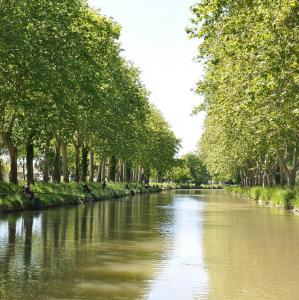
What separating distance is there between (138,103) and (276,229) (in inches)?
1668

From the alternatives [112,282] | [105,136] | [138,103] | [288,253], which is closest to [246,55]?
[288,253]

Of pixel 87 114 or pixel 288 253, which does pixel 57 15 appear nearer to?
pixel 87 114

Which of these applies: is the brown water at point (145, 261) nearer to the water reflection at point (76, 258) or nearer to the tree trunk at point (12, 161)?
the water reflection at point (76, 258)

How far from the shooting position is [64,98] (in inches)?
1453

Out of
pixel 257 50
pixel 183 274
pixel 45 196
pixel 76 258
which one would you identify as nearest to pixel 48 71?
pixel 45 196

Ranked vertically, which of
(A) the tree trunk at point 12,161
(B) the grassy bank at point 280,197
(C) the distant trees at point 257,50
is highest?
(C) the distant trees at point 257,50

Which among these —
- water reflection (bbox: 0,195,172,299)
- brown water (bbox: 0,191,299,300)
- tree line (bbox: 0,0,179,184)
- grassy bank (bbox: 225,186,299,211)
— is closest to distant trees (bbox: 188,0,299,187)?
brown water (bbox: 0,191,299,300)

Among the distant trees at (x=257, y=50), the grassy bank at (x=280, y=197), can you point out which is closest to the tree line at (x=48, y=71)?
the distant trees at (x=257, y=50)

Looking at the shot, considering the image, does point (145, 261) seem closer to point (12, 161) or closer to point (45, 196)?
point (45, 196)

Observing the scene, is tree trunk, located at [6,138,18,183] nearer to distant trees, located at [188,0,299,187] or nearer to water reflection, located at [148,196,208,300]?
distant trees, located at [188,0,299,187]

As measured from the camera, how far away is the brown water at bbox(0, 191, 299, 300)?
12430mm

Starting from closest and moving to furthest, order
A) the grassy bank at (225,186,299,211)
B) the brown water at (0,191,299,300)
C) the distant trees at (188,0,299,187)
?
1. the brown water at (0,191,299,300)
2. the distant trees at (188,0,299,187)
3. the grassy bank at (225,186,299,211)

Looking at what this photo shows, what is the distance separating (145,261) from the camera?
16516mm

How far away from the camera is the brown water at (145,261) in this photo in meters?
12.4
